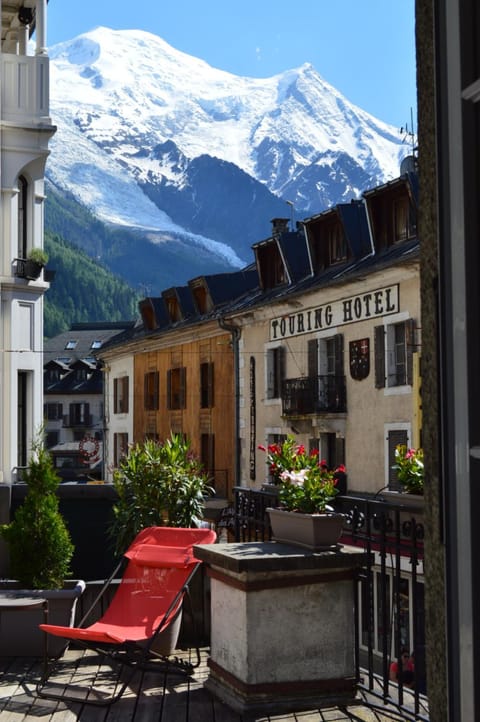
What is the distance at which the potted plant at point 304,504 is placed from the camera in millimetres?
5719

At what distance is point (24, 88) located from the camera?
1516 centimetres

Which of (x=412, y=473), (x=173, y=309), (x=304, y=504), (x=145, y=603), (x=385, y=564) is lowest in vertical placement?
(x=145, y=603)

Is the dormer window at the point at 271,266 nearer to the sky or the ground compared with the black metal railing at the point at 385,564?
nearer to the sky

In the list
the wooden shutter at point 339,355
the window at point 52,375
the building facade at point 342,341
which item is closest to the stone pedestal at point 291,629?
the building facade at point 342,341

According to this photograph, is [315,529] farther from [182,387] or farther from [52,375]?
[52,375]

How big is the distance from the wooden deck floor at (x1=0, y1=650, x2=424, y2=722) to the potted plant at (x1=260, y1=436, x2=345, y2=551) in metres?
0.87

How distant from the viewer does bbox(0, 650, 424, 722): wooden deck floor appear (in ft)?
17.8

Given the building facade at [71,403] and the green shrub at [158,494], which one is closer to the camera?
the green shrub at [158,494]

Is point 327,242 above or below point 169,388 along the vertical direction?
above

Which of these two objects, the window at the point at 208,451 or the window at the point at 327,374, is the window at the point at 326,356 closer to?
the window at the point at 327,374

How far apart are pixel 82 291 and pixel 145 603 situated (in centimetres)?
16931

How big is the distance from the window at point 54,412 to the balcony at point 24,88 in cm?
7390

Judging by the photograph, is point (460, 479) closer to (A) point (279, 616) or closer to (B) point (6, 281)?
(A) point (279, 616)

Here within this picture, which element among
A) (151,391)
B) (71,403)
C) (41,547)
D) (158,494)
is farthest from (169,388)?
(71,403)
